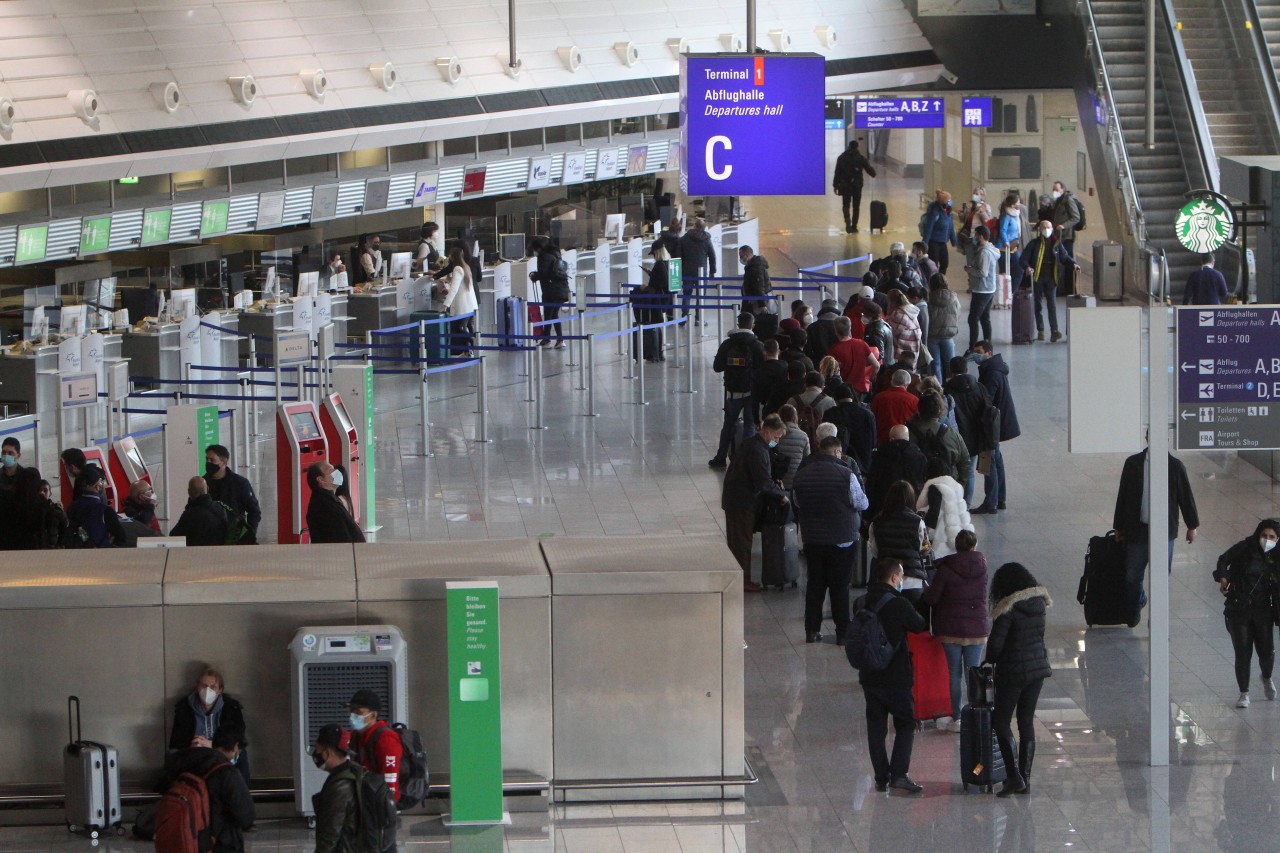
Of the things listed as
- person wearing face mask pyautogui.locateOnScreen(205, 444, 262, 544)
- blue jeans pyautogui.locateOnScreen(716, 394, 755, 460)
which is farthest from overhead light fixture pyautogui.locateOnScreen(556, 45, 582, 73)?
person wearing face mask pyautogui.locateOnScreen(205, 444, 262, 544)

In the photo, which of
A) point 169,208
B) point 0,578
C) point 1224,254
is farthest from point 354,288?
point 0,578

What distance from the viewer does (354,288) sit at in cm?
2133

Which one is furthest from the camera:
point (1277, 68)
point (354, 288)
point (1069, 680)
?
point (1277, 68)

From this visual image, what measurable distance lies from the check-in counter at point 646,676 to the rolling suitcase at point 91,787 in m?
1.93

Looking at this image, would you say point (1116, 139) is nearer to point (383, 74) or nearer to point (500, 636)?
point (383, 74)

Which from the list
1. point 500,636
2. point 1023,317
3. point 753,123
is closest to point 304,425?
point 753,123

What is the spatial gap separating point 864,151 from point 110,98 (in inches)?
982

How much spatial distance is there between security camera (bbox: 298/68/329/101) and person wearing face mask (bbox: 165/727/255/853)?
52.2ft

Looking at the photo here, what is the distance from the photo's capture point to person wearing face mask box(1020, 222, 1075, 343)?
2131cm

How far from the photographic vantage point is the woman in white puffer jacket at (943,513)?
10703 millimetres

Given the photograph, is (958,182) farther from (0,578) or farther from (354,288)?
(0,578)

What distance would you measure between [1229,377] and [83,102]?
44.3ft

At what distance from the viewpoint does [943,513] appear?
35.2ft

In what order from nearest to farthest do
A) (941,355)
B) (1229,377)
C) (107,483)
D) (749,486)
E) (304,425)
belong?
(1229,377) < (749,486) < (107,483) < (304,425) < (941,355)
